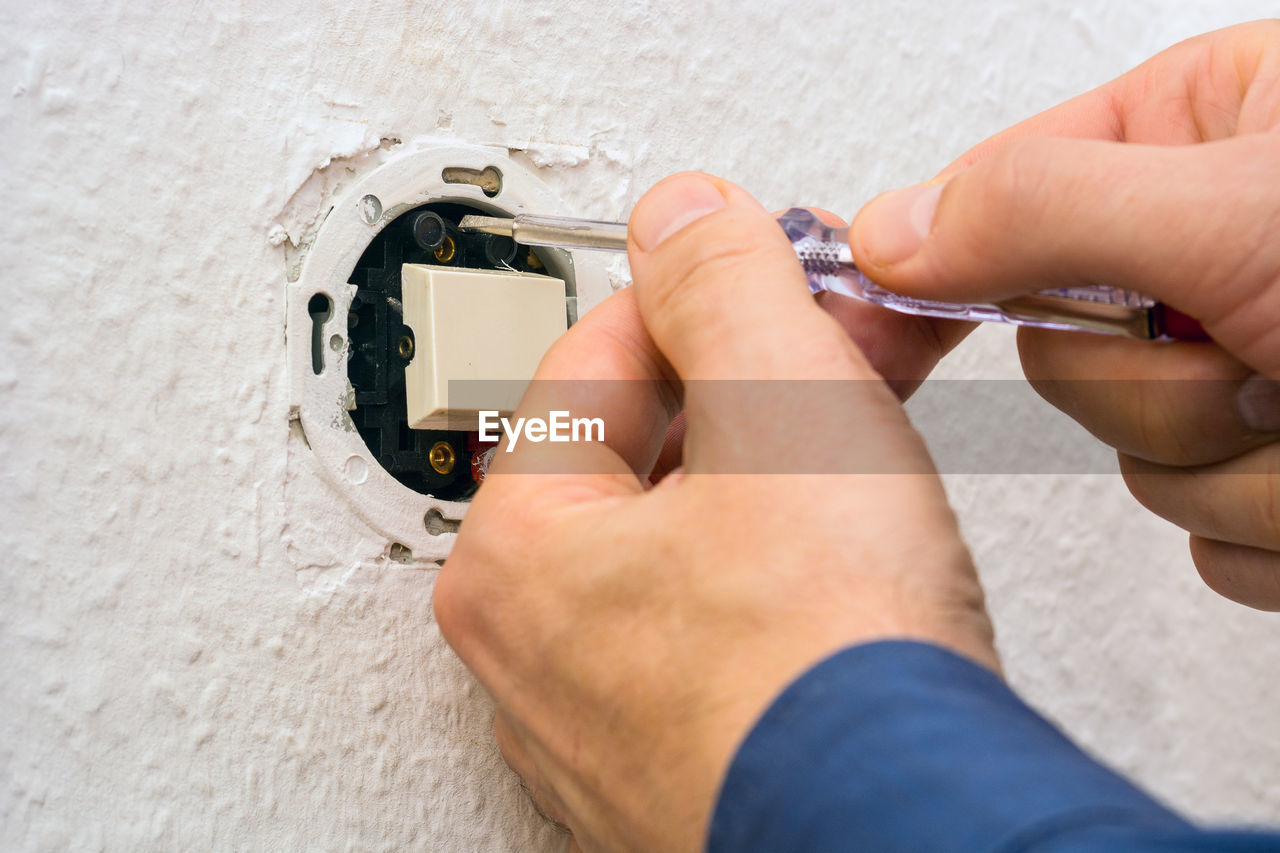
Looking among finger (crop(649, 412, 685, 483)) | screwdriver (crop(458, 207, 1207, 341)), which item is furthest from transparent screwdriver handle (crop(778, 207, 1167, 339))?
finger (crop(649, 412, 685, 483))

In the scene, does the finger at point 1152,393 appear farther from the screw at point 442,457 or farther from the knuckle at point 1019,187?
the screw at point 442,457

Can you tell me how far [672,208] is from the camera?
34cm

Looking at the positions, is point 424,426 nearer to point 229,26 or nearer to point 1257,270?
point 229,26

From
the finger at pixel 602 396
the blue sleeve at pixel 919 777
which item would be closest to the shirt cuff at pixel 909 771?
the blue sleeve at pixel 919 777

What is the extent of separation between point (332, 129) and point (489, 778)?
1.03 ft

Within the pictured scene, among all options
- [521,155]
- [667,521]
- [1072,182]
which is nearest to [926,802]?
[667,521]

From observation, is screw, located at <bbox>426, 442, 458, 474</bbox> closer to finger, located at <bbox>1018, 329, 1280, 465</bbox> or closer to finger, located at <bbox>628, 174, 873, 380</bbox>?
finger, located at <bbox>628, 174, 873, 380</bbox>

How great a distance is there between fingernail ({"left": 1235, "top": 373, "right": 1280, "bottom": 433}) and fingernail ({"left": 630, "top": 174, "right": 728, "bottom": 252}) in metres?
0.24

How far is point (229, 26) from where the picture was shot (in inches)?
15.2

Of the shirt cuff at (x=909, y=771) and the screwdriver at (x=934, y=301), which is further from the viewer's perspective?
the screwdriver at (x=934, y=301)

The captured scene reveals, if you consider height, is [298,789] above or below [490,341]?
below

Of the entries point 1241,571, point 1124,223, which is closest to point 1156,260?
point 1124,223

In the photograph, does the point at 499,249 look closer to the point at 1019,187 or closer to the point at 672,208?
the point at 672,208

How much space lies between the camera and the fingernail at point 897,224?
0.34 metres
